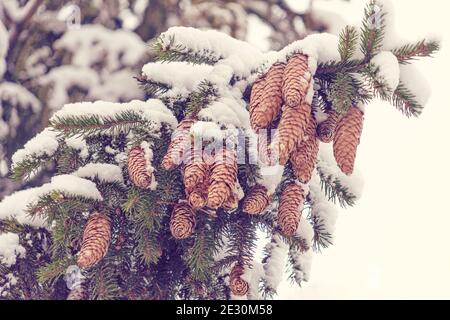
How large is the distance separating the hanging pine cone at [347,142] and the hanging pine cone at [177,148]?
13.1 inches

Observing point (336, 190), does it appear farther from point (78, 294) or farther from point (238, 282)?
point (78, 294)

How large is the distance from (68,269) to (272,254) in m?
0.57

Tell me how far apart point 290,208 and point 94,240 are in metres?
0.47

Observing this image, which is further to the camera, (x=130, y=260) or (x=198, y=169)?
(x=130, y=260)

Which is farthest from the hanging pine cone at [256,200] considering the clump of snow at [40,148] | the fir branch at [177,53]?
the clump of snow at [40,148]

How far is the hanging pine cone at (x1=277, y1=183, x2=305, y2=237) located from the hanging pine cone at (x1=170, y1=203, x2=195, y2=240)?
0.22m

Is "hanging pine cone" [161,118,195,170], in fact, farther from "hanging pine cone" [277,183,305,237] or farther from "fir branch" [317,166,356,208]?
"fir branch" [317,166,356,208]

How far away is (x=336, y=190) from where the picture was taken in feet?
4.89

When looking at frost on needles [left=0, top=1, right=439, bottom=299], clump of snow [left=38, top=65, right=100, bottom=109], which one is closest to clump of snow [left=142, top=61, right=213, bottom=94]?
frost on needles [left=0, top=1, right=439, bottom=299]

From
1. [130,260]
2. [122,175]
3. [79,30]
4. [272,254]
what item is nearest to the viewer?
[122,175]

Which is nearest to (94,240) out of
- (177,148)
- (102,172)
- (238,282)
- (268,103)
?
(102,172)

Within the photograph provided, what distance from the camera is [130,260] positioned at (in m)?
1.42
